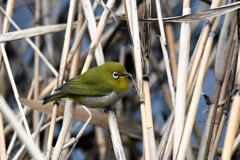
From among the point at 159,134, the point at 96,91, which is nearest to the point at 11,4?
the point at 96,91

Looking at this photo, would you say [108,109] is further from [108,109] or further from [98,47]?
[98,47]

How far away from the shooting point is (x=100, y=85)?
9.39ft

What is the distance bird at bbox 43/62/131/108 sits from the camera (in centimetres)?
266

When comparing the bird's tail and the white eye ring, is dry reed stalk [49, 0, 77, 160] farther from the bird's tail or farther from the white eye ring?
the white eye ring

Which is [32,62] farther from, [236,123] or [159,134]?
[236,123]

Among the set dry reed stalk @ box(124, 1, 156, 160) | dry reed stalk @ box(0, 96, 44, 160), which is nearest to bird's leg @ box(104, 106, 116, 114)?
dry reed stalk @ box(124, 1, 156, 160)

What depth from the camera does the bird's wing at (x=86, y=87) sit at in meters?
2.54

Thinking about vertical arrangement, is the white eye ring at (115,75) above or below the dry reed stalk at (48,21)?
below

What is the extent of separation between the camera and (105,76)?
109 inches

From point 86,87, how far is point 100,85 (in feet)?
0.37

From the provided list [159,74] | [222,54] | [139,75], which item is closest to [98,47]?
[139,75]

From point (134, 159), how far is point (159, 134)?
47 cm

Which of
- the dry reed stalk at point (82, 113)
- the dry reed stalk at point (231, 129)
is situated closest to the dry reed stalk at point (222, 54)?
the dry reed stalk at point (231, 129)

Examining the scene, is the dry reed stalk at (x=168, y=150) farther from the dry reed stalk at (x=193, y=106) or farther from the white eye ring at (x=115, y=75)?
the white eye ring at (x=115, y=75)
